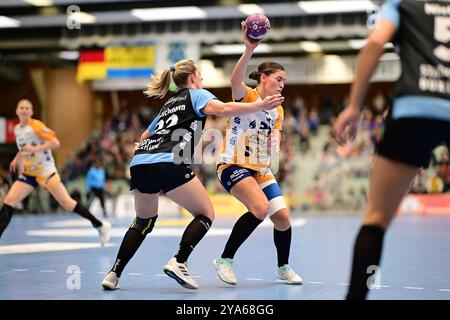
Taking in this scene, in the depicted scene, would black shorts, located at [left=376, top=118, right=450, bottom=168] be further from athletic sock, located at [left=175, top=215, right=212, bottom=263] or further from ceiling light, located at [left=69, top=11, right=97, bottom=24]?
ceiling light, located at [left=69, top=11, right=97, bottom=24]

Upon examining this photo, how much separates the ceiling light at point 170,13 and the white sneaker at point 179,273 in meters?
16.9

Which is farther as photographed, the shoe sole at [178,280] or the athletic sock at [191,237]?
the athletic sock at [191,237]

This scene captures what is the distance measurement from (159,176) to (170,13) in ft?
57.1

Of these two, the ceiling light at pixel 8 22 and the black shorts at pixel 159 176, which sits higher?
the ceiling light at pixel 8 22

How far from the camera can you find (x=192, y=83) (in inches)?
216

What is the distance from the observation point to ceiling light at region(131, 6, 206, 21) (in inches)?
838

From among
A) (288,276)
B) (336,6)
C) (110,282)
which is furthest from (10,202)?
(336,6)

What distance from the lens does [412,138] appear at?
315cm

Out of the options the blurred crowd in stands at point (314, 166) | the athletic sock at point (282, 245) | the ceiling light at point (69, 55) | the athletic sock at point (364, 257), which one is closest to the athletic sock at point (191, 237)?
the athletic sock at point (282, 245)

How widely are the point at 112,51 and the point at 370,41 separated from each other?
Result: 66.3 feet

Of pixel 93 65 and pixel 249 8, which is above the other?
pixel 249 8

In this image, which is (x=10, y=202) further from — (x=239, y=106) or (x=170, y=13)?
(x=170, y=13)

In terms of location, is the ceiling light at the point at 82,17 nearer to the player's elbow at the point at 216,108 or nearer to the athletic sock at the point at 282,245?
the athletic sock at the point at 282,245

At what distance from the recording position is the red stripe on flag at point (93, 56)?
22.6 metres
